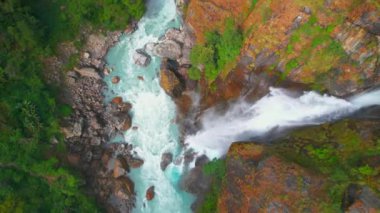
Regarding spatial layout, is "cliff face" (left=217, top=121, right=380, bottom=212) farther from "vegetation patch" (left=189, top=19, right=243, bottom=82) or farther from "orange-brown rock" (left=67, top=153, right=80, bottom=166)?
"orange-brown rock" (left=67, top=153, right=80, bottom=166)

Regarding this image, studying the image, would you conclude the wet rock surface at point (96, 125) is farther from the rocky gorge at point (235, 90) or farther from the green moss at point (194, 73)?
the green moss at point (194, 73)

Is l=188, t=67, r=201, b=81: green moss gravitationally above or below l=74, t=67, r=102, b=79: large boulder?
below

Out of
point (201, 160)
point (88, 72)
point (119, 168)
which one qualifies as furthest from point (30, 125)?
point (201, 160)

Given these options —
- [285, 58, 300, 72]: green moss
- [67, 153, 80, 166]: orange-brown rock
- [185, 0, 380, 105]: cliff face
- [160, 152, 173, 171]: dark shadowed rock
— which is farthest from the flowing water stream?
[67, 153, 80, 166]: orange-brown rock

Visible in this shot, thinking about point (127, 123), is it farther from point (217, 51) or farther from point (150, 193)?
point (217, 51)

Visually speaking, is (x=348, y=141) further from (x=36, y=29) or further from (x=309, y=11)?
(x=36, y=29)

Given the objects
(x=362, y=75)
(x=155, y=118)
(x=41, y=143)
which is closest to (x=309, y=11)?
(x=362, y=75)
